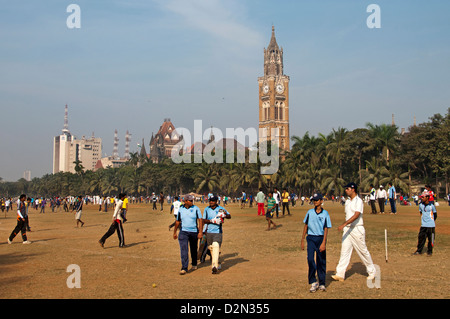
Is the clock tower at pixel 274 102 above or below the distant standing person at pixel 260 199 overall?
above

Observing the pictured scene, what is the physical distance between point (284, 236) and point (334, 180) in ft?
136

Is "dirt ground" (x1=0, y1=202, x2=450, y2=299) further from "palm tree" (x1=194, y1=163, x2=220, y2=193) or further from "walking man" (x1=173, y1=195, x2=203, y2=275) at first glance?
"palm tree" (x1=194, y1=163, x2=220, y2=193)

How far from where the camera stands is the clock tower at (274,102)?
375 feet

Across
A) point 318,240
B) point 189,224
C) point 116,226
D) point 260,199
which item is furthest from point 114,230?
point 260,199

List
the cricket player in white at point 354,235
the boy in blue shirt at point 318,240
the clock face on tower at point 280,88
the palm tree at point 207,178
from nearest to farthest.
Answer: the boy in blue shirt at point 318,240 < the cricket player in white at point 354,235 < the palm tree at point 207,178 < the clock face on tower at point 280,88

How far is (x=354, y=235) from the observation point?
830cm

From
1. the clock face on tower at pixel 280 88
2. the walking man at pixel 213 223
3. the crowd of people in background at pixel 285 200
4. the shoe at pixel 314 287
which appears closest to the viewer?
the shoe at pixel 314 287

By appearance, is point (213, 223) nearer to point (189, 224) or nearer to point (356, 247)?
point (189, 224)

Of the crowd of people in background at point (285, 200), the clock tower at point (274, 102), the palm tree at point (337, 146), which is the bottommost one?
the crowd of people in background at point (285, 200)

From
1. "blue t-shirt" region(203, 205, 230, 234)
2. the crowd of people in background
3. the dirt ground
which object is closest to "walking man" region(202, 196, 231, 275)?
"blue t-shirt" region(203, 205, 230, 234)

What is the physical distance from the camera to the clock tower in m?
114

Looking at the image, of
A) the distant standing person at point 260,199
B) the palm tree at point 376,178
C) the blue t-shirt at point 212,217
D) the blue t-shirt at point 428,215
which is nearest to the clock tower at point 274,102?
the palm tree at point 376,178

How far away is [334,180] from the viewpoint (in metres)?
55.4

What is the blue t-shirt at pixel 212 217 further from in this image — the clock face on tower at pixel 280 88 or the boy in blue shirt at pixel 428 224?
the clock face on tower at pixel 280 88
